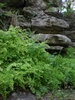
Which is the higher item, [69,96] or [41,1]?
[41,1]

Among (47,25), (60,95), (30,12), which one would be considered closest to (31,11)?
(30,12)

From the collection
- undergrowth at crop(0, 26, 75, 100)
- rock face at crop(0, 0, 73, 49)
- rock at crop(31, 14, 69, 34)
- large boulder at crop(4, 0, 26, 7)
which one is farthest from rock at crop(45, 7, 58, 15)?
undergrowth at crop(0, 26, 75, 100)

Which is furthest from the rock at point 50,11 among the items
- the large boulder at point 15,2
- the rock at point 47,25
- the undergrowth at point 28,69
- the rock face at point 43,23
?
the undergrowth at point 28,69

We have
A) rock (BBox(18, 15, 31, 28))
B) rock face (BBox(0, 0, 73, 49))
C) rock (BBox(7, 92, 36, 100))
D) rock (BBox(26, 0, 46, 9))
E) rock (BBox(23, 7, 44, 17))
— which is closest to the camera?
rock (BBox(7, 92, 36, 100))

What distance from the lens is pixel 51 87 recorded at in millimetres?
2479

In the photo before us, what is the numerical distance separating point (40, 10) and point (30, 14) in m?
0.80

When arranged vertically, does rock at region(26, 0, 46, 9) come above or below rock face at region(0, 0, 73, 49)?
above

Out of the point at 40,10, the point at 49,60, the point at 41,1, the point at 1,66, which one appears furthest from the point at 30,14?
the point at 1,66

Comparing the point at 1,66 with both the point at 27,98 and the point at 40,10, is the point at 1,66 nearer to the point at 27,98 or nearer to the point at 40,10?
the point at 27,98

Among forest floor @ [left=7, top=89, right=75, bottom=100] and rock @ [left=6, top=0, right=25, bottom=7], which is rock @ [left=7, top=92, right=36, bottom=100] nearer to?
forest floor @ [left=7, top=89, right=75, bottom=100]

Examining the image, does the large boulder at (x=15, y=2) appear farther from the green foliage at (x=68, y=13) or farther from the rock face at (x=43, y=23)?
the green foliage at (x=68, y=13)

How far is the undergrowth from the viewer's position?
2.22m

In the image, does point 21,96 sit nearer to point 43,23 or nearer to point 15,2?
point 43,23

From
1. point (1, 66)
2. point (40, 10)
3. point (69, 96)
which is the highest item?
point (40, 10)
